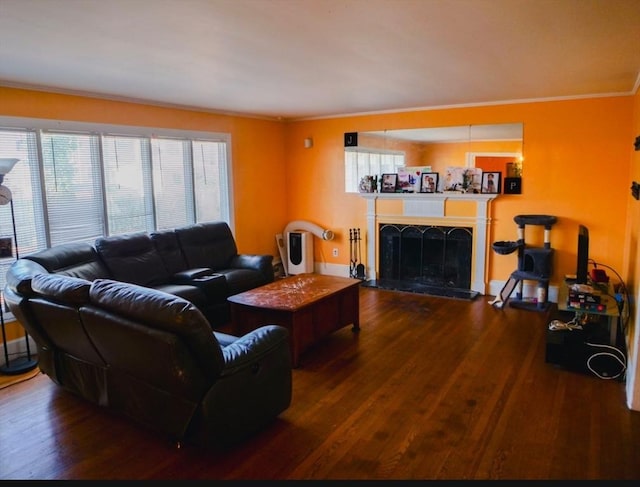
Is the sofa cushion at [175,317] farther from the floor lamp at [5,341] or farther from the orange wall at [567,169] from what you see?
the orange wall at [567,169]

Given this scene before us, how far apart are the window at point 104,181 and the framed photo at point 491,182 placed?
128 inches

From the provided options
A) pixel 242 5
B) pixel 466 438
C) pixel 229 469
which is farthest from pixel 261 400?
pixel 242 5

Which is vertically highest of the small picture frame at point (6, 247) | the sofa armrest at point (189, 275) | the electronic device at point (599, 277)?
the small picture frame at point (6, 247)

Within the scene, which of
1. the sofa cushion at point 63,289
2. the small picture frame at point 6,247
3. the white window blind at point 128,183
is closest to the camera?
the sofa cushion at point 63,289

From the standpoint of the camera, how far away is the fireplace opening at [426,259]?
5.65 meters

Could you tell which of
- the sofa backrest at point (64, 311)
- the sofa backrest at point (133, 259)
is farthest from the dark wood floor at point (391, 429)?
the sofa backrest at point (133, 259)

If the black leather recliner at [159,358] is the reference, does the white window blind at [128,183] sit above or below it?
above

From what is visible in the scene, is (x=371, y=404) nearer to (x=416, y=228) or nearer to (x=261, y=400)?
(x=261, y=400)

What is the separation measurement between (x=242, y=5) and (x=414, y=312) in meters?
3.66

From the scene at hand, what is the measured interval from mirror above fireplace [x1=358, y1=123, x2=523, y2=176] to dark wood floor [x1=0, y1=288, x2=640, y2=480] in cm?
238

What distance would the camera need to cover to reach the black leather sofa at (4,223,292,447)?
7.31ft

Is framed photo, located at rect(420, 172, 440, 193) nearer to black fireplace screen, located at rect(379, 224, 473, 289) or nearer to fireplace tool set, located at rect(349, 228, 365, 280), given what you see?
black fireplace screen, located at rect(379, 224, 473, 289)

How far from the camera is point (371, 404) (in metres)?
2.98

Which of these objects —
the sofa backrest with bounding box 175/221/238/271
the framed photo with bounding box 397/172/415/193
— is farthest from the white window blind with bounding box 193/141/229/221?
the framed photo with bounding box 397/172/415/193
